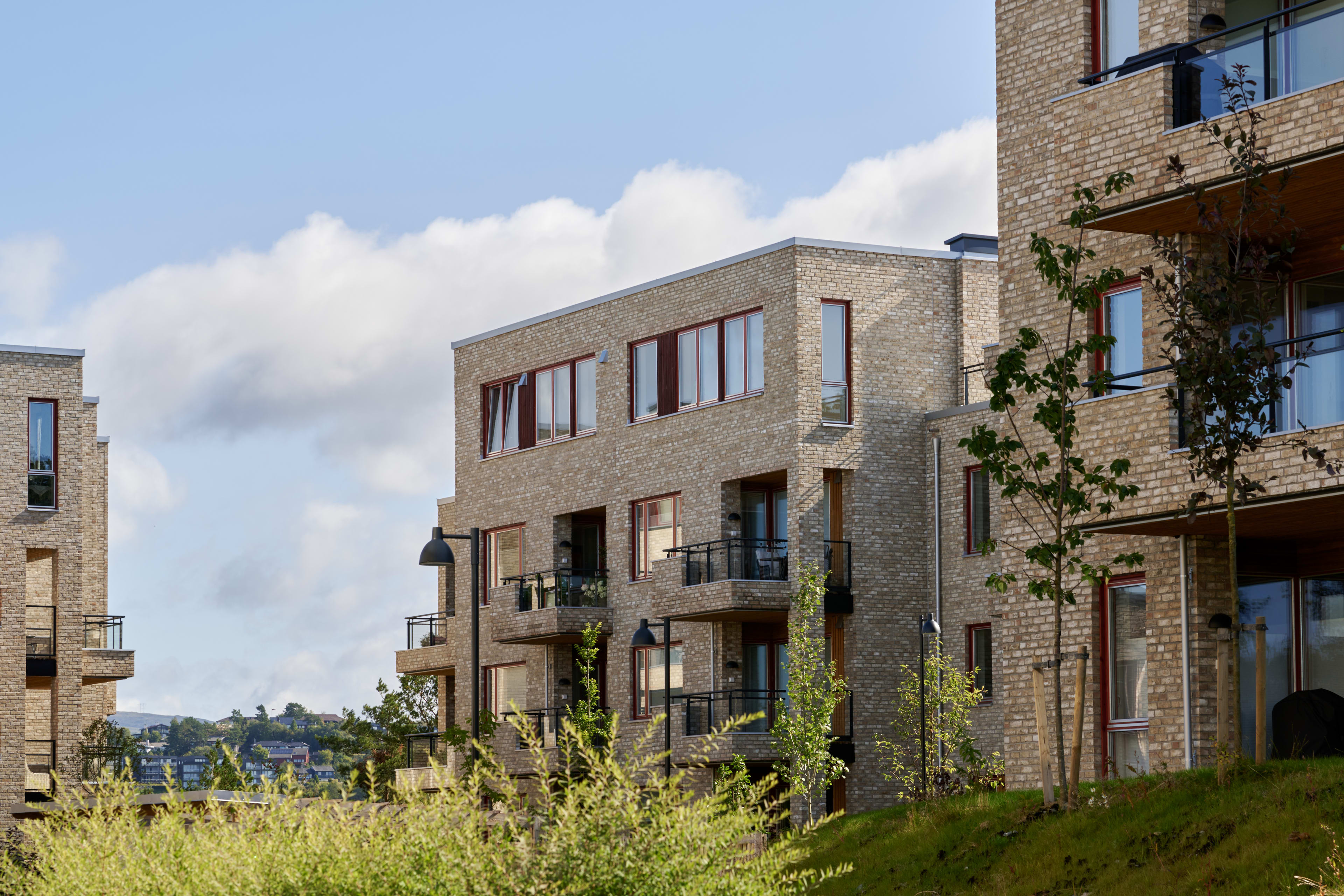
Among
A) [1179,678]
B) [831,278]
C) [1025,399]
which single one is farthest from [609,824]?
[831,278]

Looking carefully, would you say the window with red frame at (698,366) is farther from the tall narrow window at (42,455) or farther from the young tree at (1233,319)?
the young tree at (1233,319)

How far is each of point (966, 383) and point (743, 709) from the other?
7749 mm

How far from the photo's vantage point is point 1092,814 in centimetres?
1759

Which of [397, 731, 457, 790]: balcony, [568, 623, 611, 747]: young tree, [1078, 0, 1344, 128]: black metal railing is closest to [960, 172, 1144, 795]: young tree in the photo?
[1078, 0, 1344, 128]: black metal railing

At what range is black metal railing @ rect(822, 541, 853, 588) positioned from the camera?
36750 millimetres

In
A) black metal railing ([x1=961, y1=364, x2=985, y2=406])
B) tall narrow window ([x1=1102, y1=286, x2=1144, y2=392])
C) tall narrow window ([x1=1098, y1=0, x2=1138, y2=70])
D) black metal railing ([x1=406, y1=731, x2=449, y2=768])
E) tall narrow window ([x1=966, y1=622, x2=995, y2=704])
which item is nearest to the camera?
tall narrow window ([x1=1102, y1=286, x2=1144, y2=392])

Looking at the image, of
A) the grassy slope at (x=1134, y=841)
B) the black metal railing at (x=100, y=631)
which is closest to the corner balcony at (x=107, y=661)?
the black metal railing at (x=100, y=631)

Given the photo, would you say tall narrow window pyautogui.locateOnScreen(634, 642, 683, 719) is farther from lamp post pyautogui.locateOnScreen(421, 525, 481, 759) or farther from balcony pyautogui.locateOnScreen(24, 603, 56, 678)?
balcony pyautogui.locateOnScreen(24, 603, 56, 678)

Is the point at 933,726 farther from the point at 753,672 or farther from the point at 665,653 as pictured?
the point at 665,653

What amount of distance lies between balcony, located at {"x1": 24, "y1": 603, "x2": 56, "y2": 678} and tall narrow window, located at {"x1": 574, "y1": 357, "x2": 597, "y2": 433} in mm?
12637

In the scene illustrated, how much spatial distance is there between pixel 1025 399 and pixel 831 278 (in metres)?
13.6

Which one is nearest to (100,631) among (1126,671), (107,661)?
(107,661)

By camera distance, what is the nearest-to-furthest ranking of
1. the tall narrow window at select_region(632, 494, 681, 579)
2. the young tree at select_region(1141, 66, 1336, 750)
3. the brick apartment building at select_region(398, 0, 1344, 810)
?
1. the young tree at select_region(1141, 66, 1336, 750)
2. the brick apartment building at select_region(398, 0, 1344, 810)
3. the tall narrow window at select_region(632, 494, 681, 579)

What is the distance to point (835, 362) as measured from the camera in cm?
3675
